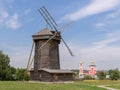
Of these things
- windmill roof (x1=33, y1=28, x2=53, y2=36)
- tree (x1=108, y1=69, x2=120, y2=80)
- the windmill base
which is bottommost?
the windmill base

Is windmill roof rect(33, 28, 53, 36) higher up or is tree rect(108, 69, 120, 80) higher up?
windmill roof rect(33, 28, 53, 36)

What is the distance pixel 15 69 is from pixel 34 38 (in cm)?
2714

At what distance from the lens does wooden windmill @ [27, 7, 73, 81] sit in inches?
1868

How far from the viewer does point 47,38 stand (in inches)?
1887

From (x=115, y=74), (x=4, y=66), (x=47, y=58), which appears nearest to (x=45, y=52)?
(x=47, y=58)

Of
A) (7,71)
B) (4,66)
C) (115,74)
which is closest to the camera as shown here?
(7,71)

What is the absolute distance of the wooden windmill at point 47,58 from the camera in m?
47.4

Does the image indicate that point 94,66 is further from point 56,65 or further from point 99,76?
point 56,65

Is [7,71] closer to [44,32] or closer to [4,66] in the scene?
[4,66]

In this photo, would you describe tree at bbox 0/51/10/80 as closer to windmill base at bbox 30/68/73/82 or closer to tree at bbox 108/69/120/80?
windmill base at bbox 30/68/73/82

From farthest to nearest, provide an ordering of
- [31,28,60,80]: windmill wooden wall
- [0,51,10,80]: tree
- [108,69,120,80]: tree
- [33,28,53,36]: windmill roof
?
[108,69,120,80]: tree, [0,51,10,80]: tree, [33,28,53,36]: windmill roof, [31,28,60,80]: windmill wooden wall

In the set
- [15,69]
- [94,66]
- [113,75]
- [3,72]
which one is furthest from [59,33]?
[94,66]

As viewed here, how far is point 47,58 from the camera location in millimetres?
47281

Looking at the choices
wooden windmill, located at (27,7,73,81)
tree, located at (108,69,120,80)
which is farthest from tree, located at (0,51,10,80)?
tree, located at (108,69,120,80)
